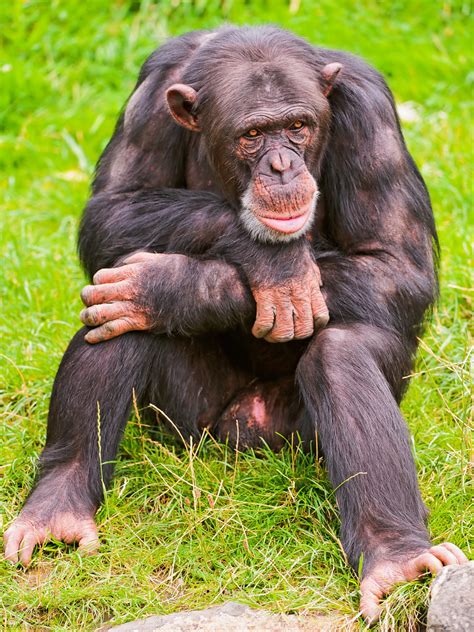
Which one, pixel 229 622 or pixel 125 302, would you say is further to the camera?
pixel 125 302

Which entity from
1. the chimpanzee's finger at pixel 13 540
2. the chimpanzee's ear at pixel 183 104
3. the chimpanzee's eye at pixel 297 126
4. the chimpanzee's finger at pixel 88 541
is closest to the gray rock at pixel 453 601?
the chimpanzee's finger at pixel 88 541

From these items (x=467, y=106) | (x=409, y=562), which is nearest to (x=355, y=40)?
(x=467, y=106)

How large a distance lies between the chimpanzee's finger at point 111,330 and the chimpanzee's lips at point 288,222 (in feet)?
2.47

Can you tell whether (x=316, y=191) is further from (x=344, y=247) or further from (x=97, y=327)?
(x=97, y=327)

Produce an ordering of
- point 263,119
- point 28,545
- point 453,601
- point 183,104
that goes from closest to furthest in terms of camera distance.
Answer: point 453,601
point 28,545
point 263,119
point 183,104

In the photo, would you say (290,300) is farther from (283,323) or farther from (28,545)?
(28,545)

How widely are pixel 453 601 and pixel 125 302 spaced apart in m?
1.90

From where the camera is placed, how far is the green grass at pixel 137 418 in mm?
4539

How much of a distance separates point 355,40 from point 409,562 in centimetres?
617

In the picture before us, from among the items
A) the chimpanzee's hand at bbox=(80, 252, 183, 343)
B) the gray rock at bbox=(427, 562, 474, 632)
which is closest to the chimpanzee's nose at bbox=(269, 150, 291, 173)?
the chimpanzee's hand at bbox=(80, 252, 183, 343)

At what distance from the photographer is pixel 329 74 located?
504 cm

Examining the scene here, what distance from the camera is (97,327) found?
16.7 ft

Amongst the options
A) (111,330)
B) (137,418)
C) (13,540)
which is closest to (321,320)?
(111,330)

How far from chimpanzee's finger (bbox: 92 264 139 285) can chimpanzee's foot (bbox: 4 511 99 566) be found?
39.4 inches
